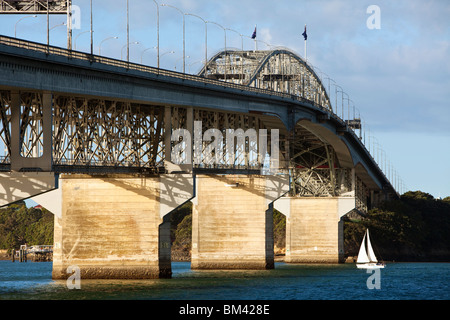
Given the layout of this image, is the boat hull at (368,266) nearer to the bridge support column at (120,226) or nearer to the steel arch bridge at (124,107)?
the steel arch bridge at (124,107)

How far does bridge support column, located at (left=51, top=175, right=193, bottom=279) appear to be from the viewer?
77.6 metres

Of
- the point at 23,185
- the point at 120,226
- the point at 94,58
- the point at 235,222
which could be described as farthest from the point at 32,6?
the point at 235,222

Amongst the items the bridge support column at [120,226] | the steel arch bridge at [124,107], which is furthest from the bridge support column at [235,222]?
the bridge support column at [120,226]

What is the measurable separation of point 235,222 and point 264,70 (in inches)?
984

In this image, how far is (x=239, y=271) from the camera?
96.2m

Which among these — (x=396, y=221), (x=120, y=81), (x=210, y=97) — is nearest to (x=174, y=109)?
(x=210, y=97)

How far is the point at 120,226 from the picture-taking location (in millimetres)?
78188

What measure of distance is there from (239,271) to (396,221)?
71.1m

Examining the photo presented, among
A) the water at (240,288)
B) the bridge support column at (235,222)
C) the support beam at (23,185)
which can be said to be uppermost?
the support beam at (23,185)

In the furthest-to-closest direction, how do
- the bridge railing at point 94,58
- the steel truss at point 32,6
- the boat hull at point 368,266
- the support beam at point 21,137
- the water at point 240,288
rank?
the boat hull at point 368,266, the steel truss at point 32,6, the water at point 240,288, the support beam at point 21,137, the bridge railing at point 94,58

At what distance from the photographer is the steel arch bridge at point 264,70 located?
11294 centimetres

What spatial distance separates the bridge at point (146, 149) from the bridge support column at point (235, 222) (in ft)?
0.39

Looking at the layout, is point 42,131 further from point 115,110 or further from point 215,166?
point 215,166

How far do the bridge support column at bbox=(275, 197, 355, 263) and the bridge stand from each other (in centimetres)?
898
